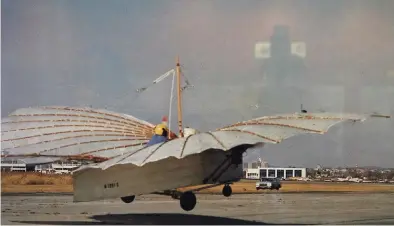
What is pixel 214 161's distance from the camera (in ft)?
21.0

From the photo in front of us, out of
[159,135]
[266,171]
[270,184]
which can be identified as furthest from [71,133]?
[270,184]

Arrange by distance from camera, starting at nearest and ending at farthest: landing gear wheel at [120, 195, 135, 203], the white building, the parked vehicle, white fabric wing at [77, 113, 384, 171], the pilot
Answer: white fabric wing at [77, 113, 384, 171]
the pilot
landing gear wheel at [120, 195, 135, 203]
the white building
the parked vehicle

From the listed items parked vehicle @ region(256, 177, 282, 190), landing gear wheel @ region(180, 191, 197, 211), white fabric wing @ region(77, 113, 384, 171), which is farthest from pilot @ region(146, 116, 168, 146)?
parked vehicle @ region(256, 177, 282, 190)

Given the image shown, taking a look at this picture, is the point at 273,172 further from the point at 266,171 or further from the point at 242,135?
the point at 242,135

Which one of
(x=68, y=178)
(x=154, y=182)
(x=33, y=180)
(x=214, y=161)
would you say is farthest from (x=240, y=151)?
(x=33, y=180)

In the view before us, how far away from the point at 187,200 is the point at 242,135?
1293 mm

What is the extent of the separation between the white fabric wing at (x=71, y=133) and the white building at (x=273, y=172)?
4.15ft

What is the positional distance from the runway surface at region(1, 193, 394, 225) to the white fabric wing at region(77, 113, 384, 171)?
0.97 m

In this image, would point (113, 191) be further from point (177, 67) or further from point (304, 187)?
point (304, 187)

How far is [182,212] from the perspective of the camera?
732 centimetres

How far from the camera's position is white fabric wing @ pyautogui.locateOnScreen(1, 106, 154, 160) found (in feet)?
22.3

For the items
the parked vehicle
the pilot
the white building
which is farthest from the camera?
the parked vehicle

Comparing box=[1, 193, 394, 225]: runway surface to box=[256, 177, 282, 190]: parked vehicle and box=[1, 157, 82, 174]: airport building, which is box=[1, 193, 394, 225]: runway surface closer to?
box=[256, 177, 282, 190]: parked vehicle

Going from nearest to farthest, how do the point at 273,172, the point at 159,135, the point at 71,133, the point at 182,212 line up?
the point at 159,135, the point at 71,133, the point at 182,212, the point at 273,172
